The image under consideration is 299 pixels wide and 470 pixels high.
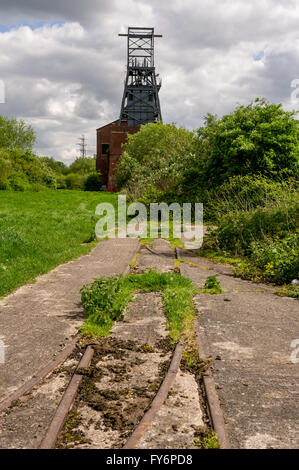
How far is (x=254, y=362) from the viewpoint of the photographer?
537 cm

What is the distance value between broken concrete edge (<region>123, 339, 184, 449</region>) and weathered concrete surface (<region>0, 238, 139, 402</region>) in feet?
4.78

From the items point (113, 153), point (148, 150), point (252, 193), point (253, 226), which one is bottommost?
point (253, 226)

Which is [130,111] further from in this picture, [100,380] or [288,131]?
[100,380]

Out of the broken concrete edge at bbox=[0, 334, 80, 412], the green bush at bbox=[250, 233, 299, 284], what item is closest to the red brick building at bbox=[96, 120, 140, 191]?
the green bush at bbox=[250, 233, 299, 284]

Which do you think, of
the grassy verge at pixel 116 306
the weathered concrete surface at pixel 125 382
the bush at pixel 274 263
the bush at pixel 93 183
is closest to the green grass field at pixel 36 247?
the grassy verge at pixel 116 306

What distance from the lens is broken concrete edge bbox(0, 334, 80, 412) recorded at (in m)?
4.31

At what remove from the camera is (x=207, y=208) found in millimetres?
19891

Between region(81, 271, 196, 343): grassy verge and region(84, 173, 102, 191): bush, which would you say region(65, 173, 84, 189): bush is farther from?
region(81, 271, 196, 343): grassy verge

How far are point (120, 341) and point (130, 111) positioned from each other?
2769 inches

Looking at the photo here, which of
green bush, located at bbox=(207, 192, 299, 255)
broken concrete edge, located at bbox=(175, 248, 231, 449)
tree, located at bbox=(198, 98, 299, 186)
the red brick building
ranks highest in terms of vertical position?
the red brick building

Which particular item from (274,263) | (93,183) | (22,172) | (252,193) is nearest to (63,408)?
(274,263)

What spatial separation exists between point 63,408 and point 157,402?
0.86m

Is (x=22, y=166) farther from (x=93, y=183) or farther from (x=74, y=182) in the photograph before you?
→ (x=74, y=182)

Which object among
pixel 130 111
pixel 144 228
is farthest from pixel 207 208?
pixel 130 111
